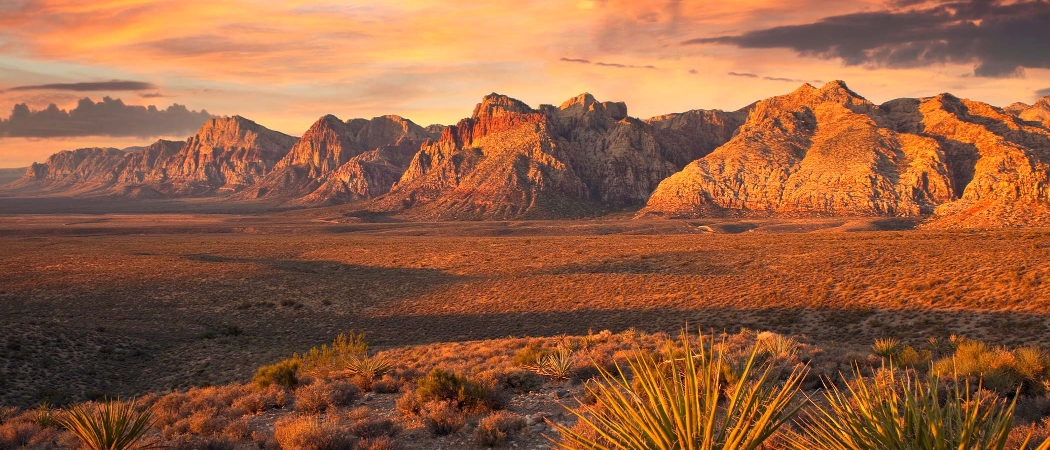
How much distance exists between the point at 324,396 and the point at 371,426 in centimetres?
239

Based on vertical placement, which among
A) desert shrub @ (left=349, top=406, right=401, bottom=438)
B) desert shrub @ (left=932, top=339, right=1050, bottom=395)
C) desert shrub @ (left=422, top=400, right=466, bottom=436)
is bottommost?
desert shrub @ (left=349, top=406, right=401, bottom=438)

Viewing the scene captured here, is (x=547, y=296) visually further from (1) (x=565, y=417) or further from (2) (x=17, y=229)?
(2) (x=17, y=229)

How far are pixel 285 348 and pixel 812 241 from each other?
4538 cm

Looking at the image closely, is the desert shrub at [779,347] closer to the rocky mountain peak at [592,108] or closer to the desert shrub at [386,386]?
the desert shrub at [386,386]

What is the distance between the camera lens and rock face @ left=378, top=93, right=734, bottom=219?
468ft

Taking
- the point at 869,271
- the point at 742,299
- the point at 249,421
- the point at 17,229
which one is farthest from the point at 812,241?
the point at 17,229

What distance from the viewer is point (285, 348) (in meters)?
24.7

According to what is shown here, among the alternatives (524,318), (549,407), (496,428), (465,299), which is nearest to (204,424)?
(496,428)

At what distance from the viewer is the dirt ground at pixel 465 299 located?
21359 millimetres

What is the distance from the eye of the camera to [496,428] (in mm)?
9047

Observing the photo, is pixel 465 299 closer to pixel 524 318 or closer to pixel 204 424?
pixel 524 318

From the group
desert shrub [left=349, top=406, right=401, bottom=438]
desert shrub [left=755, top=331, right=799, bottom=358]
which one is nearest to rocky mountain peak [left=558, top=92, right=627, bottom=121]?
desert shrub [left=755, top=331, right=799, bottom=358]

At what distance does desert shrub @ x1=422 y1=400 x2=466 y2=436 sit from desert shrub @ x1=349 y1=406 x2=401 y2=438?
559 millimetres

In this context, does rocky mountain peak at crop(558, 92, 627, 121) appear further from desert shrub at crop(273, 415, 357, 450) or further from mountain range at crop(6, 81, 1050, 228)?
desert shrub at crop(273, 415, 357, 450)
